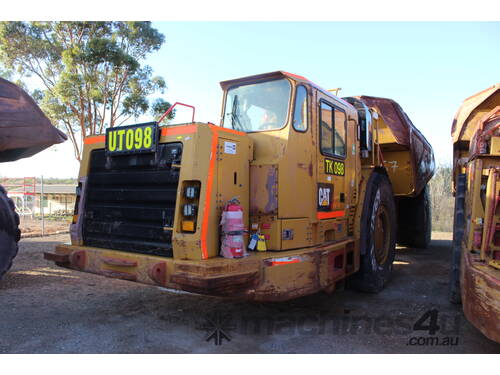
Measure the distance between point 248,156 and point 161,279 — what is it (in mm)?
1471

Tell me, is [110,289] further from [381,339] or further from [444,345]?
[444,345]

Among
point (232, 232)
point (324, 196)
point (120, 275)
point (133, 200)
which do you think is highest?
point (324, 196)

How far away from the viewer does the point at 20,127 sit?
5.40 meters

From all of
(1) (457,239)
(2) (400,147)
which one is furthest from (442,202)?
(1) (457,239)

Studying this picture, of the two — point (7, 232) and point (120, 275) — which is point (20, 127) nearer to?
point (7, 232)

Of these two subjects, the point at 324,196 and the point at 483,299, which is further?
the point at 324,196

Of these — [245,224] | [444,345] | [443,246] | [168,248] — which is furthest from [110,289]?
[443,246]

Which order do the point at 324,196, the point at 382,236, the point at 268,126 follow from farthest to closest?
the point at 382,236
the point at 324,196
the point at 268,126

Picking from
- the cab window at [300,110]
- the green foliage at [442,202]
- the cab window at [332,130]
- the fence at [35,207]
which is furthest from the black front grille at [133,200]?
the green foliage at [442,202]

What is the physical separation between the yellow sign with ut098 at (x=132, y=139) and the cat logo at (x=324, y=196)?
74.1 inches

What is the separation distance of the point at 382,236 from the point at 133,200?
3.96m

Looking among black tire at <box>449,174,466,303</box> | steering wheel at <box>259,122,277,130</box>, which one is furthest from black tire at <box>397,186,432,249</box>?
steering wheel at <box>259,122,277,130</box>

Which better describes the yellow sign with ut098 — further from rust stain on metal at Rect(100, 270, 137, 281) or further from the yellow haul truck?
the yellow haul truck

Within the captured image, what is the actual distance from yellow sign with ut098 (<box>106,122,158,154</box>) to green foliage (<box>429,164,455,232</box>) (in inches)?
643
